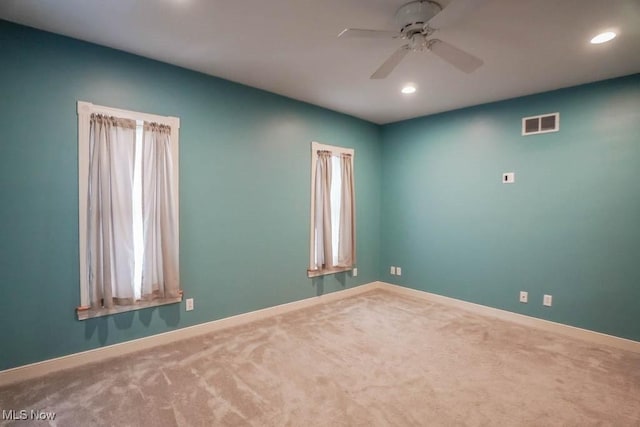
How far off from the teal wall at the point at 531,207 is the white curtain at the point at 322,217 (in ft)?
4.36

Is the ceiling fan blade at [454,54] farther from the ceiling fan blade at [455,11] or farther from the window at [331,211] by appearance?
the window at [331,211]

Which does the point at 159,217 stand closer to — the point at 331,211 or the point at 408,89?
the point at 331,211

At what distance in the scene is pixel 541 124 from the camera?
3576mm

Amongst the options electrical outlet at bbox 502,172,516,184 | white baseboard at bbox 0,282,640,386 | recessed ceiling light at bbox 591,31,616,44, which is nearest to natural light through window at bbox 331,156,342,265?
white baseboard at bbox 0,282,640,386

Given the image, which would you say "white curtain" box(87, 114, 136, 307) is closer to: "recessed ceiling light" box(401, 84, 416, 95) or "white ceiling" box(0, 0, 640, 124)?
"white ceiling" box(0, 0, 640, 124)

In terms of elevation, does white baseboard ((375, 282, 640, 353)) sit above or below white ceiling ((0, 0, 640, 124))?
below

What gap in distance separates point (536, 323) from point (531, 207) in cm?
135

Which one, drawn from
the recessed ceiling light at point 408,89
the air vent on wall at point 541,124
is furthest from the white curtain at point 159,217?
the air vent on wall at point 541,124

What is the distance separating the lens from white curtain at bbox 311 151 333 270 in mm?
4246

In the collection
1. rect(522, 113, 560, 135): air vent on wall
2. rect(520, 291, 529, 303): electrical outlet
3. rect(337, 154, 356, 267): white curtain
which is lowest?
rect(520, 291, 529, 303): electrical outlet

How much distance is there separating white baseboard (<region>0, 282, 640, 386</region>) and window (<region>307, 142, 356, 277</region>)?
0.50 metres

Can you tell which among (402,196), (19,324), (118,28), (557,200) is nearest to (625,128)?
(557,200)

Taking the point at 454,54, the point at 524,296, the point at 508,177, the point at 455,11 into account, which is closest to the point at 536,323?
the point at 524,296

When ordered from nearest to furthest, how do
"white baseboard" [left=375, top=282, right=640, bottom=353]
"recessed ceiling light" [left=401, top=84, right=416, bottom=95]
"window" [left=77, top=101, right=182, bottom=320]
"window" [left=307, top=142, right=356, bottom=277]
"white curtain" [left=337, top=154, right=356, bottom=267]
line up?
"window" [left=77, top=101, right=182, bottom=320] → "white baseboard" [left=375, top=282, right=640, bottom=353] → "recessed ceiling light" [left=401, top=84, right=416, bottom=95] → "window" [left=307, top=142, right=356, bottom=277] → "white curtain" [left=337, top=154, right=356, bottom=267]
